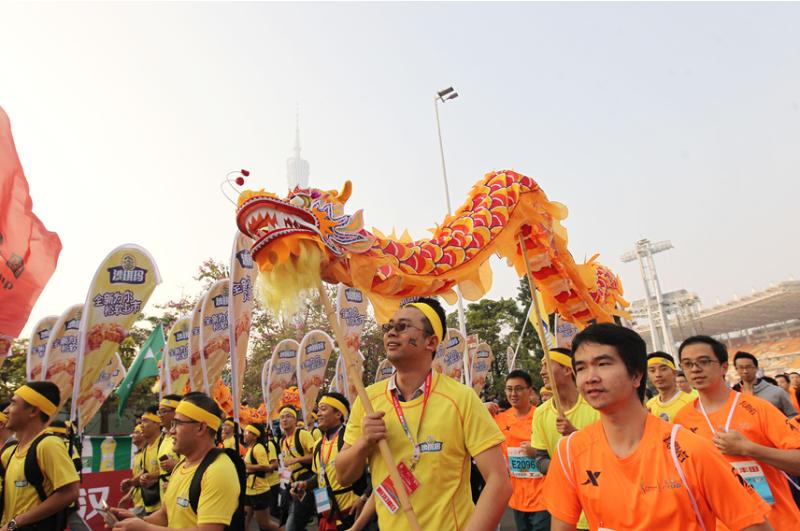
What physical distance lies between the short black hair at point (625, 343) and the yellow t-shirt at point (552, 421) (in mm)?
2176

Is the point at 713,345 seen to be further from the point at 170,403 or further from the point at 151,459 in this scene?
the point at 151,459

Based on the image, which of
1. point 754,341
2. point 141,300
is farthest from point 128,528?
point 754,341

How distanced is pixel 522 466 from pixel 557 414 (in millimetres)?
965

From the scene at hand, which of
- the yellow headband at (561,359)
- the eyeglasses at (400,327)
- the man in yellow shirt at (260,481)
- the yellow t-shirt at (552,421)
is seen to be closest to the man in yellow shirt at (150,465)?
the man in yellow shirt at (260,481)

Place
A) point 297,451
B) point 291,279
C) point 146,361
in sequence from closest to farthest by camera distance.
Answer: point 291,279
point 297,451
point 146,361

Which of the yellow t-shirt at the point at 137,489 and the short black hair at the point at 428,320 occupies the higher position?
the short black hair at the point at 428,320

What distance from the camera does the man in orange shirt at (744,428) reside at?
103 inches

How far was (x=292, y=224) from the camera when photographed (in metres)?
3.06

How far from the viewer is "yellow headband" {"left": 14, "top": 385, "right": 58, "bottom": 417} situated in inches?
155

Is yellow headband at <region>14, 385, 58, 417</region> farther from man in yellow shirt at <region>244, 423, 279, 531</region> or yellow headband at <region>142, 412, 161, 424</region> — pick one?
man in yellow shirt at <region>244, 423, 279, 531</region>

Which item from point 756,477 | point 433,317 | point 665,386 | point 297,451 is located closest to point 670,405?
point 665,386

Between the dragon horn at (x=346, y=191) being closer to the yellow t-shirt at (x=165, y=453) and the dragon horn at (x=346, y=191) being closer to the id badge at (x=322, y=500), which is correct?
the id badge at (x=322, y=500)

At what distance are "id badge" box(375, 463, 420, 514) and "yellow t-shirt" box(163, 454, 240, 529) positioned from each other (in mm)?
941

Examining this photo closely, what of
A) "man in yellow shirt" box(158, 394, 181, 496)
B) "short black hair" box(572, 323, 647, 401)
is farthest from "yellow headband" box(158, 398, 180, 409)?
"short black hair" box(572, 323, 647, 401)
